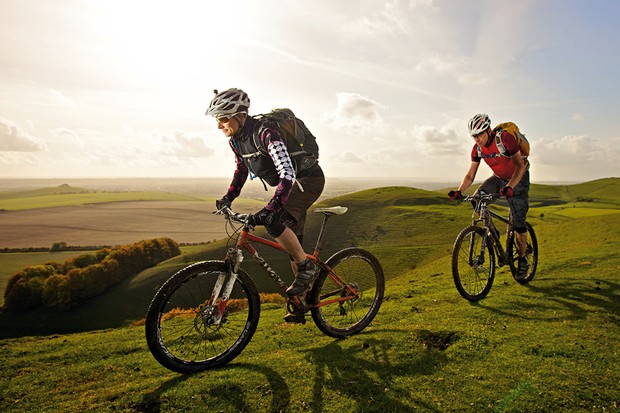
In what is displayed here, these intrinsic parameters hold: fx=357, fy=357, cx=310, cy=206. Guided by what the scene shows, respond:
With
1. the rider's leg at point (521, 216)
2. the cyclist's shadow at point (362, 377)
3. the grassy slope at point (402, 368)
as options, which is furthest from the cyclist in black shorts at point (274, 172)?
the rider's leg at point (521, 216)

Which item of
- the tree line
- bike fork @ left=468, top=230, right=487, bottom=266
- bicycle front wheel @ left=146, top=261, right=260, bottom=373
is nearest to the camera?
bicycle front wheel @ left=146, top=261, right=260, bottom=373

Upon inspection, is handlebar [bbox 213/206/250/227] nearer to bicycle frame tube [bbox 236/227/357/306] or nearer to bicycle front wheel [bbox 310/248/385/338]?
bicycle frame tube [bbox 236/227/357/306]

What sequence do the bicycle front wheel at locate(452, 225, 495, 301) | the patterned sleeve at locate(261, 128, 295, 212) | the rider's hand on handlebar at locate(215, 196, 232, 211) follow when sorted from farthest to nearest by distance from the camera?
1. the bicycle front wheel at locate(452, 225, 495, 301)
2. the rider's hand on handlebar at locate(215, 196, 232, 211)
3. the patterned sleeve at locate(261, 128, 295, 212)

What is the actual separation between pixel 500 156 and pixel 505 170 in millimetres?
531

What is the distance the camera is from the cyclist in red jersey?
8.75 meters

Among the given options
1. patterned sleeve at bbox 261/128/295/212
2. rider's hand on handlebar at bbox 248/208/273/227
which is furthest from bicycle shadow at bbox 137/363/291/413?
patterned sleeve at bbox 261/128/295/212

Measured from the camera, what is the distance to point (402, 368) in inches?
199

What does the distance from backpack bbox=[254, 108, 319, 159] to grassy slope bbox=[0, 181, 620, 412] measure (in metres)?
3.31

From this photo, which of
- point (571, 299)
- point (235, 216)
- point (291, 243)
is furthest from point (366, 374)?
point (571, 299)

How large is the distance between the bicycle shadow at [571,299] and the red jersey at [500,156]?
315 cm

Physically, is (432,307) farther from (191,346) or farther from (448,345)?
(191,346)

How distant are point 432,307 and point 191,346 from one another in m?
5.75

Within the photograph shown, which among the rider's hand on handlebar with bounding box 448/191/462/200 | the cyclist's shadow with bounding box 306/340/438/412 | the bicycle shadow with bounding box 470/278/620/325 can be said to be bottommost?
the cyclist's shadow with bounding box 306/340/438/412

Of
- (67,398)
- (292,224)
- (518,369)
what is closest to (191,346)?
(67,398)
